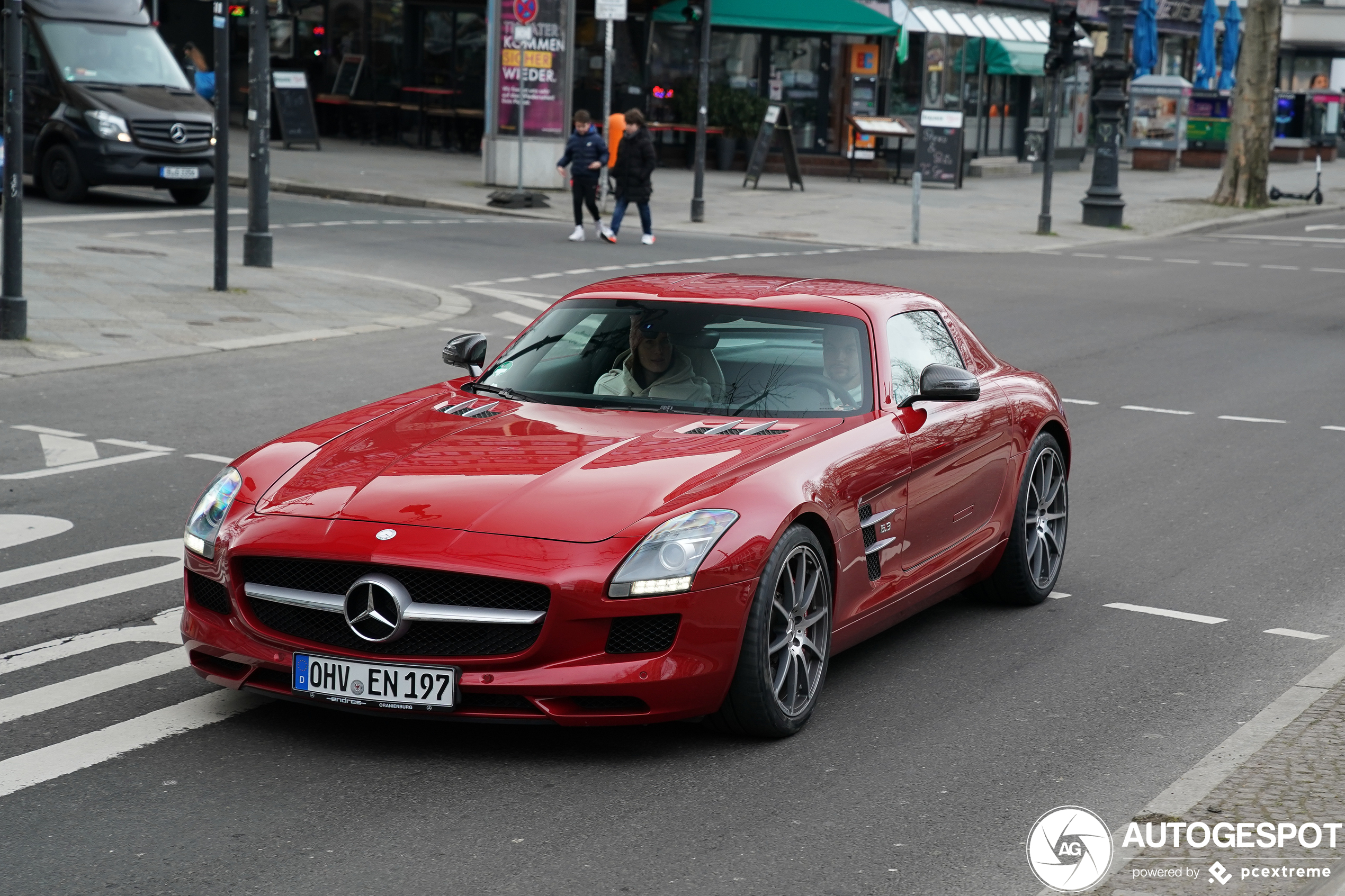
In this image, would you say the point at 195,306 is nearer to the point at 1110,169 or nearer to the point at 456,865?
the point at 456,865

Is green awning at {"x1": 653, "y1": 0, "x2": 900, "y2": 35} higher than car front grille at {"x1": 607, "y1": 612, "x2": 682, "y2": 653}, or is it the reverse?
green awning at {"x1": 653, "y1": 0, "x2": 900, "y2": 35}

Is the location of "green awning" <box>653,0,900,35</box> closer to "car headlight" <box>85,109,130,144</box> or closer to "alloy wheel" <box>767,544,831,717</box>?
"car headlight" <box>85,109,130,144</box>

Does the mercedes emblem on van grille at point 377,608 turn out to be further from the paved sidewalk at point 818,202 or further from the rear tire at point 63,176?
the rear tire at point 63,176

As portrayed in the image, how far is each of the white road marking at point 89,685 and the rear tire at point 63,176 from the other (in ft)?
66.7

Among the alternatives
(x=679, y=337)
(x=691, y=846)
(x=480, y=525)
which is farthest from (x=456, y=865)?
→ (x=679, y=337)

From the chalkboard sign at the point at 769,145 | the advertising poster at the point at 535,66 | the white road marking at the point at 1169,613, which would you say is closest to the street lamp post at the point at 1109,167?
the chalkboard sign at the point at 769,145

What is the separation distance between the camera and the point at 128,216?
24219 millimetres

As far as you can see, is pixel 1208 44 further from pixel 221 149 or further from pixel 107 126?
pixel 221 149

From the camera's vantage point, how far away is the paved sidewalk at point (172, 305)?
13953mm

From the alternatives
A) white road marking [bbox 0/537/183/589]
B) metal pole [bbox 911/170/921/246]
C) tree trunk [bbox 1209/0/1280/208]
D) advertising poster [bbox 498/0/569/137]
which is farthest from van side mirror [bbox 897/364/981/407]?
tree trunk [bbox 1209/0/1280/208]

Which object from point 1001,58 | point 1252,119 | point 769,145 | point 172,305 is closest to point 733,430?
point 172,305

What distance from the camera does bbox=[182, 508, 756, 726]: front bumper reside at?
198 inches

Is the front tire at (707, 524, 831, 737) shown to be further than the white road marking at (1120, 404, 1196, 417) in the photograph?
No

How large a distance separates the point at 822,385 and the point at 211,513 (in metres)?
2.22
